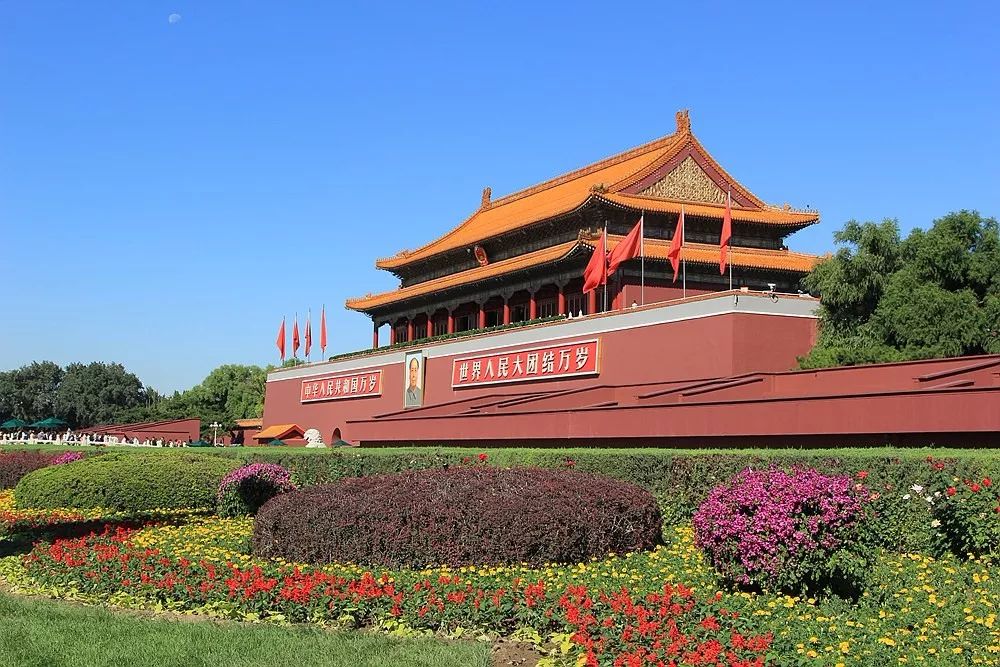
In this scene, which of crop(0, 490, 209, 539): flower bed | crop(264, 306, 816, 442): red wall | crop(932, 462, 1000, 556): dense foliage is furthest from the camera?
crop(264, 306, 816, 442): red wall

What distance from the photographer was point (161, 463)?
55.5ft

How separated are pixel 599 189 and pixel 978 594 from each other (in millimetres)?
22685

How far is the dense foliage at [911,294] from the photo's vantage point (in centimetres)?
2014

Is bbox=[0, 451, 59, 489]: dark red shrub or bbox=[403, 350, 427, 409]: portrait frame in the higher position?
bbox=[403, 350, 427, 409]: portrait frame

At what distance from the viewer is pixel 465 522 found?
970 centimetres

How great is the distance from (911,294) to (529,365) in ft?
33.9

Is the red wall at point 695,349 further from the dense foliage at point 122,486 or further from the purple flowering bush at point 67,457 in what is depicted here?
the purple flowering bush at point 67,457

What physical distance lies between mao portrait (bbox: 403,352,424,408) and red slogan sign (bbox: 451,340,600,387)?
6.69 ft

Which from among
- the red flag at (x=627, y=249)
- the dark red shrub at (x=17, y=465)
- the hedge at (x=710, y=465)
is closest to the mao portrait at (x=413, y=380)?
the red flag at (x=627, y=249)

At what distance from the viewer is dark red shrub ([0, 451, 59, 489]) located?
2033 cm

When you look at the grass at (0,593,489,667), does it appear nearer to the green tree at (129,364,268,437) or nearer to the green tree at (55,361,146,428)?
the green tree at (129,364,268,437)

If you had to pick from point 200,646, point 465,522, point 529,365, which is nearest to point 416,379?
point 529,365

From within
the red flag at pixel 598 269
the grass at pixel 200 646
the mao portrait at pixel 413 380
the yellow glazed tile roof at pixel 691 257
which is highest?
the yellow glazed tile roof at pixel 691 257

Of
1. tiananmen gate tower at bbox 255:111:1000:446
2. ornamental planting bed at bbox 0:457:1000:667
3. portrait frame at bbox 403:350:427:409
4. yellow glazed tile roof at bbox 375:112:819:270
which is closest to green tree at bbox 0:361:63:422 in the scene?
tiananmen gate tower at bbox 255:111:1000:446
